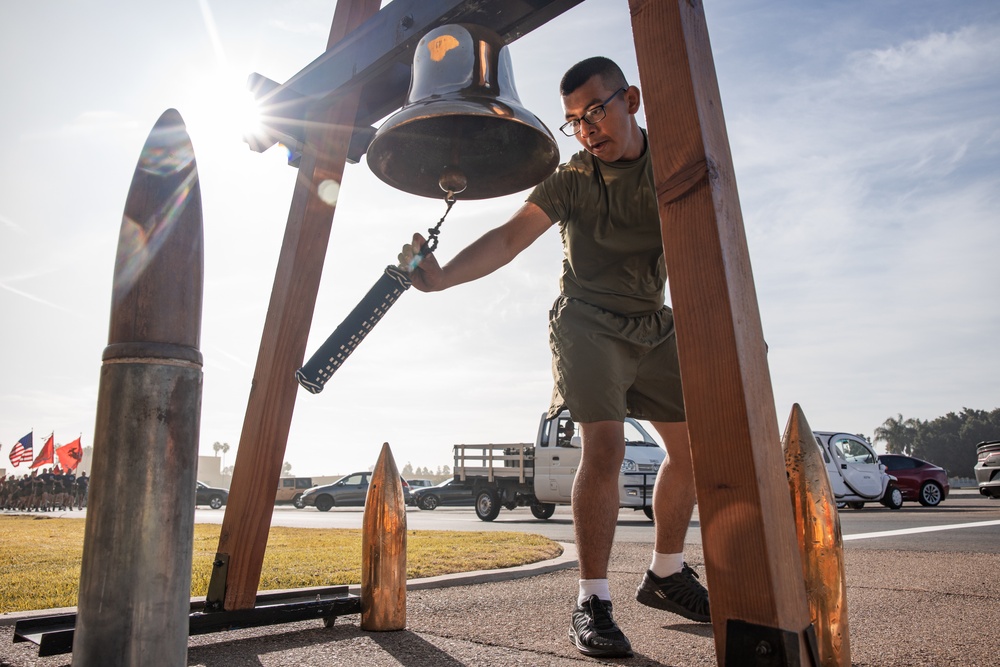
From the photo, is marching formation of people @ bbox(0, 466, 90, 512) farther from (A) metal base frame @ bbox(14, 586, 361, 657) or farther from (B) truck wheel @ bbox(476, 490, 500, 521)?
(A) metal base frame @ bbox(14, 586, 361, 657)

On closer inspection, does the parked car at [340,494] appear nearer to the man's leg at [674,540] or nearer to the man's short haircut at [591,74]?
the man's leg at [674,540]

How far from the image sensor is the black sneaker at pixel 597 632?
7.41 ft

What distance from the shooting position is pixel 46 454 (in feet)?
124

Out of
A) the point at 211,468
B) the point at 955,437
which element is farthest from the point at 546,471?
the point at 211,468

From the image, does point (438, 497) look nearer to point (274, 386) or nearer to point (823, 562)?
point (274, 386)

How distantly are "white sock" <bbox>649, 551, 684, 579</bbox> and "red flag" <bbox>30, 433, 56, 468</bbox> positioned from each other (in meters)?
43.2

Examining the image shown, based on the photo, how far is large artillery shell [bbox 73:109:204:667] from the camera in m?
1.14

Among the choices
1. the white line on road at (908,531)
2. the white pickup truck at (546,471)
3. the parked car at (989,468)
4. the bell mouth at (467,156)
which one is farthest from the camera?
the parked car at (989,468)

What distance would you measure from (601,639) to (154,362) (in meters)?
1.75

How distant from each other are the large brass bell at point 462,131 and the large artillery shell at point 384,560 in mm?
1290

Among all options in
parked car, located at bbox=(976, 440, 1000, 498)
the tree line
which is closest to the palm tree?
the tree line

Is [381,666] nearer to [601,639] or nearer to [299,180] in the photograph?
[601,639]

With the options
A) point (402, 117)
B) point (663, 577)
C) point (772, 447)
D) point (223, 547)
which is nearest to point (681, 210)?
point (772, 447)

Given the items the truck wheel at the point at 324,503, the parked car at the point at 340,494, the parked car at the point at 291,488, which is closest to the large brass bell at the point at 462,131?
the parked car at the point at 340,494
